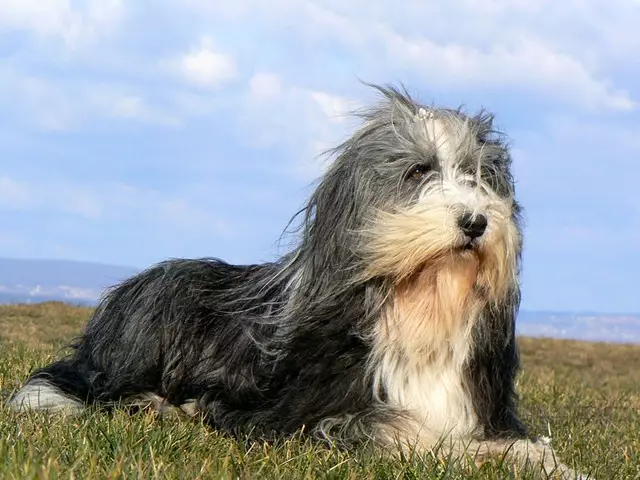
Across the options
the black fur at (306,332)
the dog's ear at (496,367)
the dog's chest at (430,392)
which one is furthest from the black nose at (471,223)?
the dog's chest at (430,392)

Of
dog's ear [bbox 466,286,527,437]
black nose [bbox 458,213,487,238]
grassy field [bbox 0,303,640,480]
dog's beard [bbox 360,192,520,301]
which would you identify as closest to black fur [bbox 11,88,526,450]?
dog's ear [bbox 466,286,527,437]

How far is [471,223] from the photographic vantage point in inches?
172

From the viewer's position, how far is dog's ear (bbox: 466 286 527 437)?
16.0 feet

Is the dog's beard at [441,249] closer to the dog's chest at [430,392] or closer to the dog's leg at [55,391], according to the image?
the dog's chest at [430,392]

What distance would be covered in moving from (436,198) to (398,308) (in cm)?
58

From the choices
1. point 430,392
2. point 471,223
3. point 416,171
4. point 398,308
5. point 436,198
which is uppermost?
point 416,171

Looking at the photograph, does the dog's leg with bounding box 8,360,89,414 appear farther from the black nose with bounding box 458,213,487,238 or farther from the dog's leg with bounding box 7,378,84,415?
the black nose with bounding box 458,213,487,238

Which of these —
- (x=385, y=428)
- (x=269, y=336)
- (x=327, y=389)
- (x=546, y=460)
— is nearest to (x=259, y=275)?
(x=269, y=336)

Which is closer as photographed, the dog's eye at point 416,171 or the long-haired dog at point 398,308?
the long-haired dog at point 398,308

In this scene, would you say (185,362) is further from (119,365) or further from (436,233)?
(436,233)

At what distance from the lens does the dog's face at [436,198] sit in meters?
4.45

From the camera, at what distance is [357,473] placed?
13.1 feet

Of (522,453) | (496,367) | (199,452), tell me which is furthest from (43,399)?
(522,453)

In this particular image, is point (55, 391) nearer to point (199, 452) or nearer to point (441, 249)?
point (199, 452)
